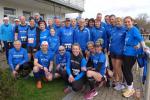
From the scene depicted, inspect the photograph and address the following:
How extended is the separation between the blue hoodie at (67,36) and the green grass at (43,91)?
3.80ft

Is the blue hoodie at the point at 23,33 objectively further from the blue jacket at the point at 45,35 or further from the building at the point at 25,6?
the building at the point at 25,6

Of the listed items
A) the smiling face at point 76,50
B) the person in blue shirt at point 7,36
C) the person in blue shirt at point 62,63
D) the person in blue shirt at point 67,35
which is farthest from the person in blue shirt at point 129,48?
the person in blue shirt at point 7,36

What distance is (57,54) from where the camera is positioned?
8.07 metres

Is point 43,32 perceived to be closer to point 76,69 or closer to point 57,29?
point 57,29

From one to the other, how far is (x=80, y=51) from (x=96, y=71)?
0.69m

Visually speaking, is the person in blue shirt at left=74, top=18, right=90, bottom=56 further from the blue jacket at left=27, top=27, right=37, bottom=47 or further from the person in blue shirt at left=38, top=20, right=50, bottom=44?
the blue jacket at left=27, top=27, right=37, bottom=47

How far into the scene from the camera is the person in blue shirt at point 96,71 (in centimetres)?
698

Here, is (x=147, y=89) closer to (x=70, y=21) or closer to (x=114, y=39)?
(x=114, y=39)

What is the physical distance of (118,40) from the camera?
24.2 feet

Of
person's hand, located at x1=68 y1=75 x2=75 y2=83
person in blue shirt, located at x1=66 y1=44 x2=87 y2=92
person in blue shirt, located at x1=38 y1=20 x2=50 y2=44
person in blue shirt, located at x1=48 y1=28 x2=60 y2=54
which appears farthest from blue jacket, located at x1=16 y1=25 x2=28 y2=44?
person's hand, located at x1=68 y1=75 x2=75 y2=83

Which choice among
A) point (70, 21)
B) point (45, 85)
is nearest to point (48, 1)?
point (70, 21)

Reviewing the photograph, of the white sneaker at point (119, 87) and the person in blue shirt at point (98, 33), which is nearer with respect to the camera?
the white sneaker at point (119, 87)

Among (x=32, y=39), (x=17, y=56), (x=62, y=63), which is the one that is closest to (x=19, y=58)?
(x=17, y=56)

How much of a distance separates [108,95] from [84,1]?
89.4ft
